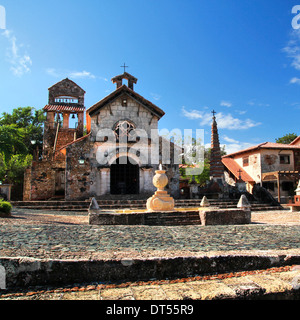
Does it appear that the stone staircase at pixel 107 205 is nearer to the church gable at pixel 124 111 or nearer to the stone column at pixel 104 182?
the stone column at pixel 104 182

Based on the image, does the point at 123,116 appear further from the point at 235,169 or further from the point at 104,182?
the point at 235,169

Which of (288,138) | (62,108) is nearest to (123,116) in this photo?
(62,108)

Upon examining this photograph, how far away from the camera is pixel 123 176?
18.3 m

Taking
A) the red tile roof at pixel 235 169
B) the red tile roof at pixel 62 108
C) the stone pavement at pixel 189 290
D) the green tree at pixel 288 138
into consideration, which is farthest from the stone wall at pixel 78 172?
the green tree at pixel 288 138

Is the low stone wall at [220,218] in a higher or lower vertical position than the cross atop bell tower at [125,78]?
lower

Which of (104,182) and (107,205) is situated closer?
(107,205)

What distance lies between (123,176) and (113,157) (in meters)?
1.86

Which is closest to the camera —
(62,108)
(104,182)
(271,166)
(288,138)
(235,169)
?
(104,182)

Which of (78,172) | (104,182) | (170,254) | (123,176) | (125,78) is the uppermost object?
(125,78)

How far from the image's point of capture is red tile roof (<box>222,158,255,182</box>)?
2900 cm

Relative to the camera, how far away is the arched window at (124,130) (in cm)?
1747

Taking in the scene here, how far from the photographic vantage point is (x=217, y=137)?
2247 centimetres
